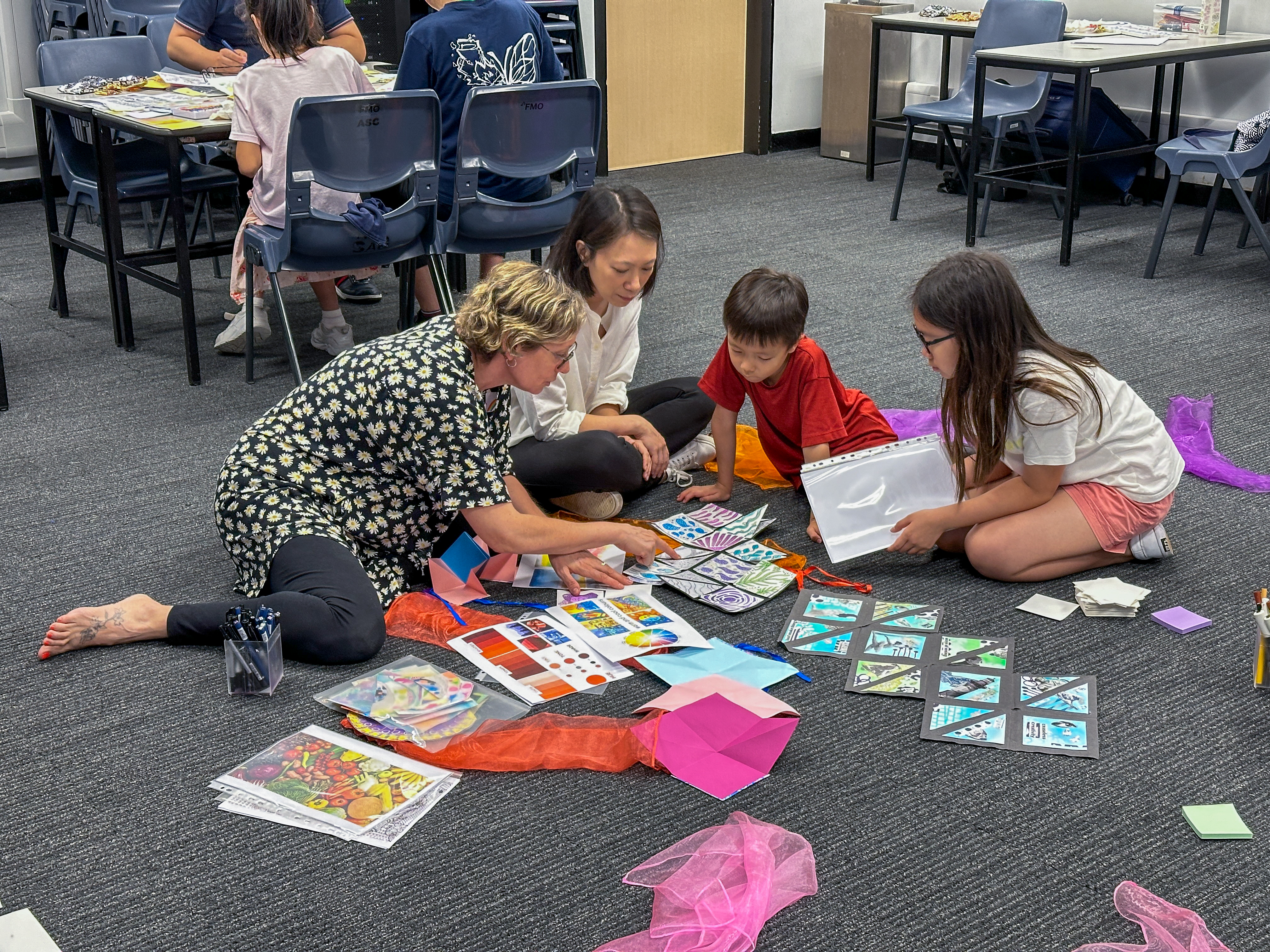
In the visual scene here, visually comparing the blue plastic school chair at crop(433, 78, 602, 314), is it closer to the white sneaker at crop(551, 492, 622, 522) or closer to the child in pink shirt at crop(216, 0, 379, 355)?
the child in pink shirt at crop(216, 0, 379, 355)

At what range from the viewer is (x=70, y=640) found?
239 cm

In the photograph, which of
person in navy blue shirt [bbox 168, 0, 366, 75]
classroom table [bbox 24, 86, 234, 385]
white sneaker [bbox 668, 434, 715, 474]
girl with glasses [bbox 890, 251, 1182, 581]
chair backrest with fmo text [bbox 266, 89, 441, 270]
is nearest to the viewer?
girl with glasses [bbox 890, 251, 1182, 581]

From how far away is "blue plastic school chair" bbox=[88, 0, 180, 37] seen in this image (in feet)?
19.4

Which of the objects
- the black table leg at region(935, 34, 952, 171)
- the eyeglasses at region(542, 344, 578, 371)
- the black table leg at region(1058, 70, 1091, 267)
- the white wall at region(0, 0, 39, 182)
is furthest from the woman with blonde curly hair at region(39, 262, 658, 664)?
the black table leg at region(935, 34, 952, 171)

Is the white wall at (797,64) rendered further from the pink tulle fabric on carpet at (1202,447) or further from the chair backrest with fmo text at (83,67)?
the pink tulle fabric on carpet at (1202,447)

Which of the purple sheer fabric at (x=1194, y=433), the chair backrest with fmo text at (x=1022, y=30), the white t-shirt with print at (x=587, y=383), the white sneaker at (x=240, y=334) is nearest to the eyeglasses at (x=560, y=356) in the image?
the white t-shirt with print at (x=587, y=383)

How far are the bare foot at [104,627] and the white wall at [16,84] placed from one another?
4.69 meters

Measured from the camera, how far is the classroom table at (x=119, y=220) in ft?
12.5

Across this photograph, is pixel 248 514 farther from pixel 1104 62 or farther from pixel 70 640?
pixel 1104 62

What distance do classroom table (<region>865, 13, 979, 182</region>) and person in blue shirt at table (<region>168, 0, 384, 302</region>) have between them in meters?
2.87

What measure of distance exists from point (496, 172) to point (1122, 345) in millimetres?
2133

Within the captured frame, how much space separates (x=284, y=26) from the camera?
373 centimetres

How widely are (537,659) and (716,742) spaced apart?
16.8 inches

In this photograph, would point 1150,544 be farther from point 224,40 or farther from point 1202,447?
point 224,40
